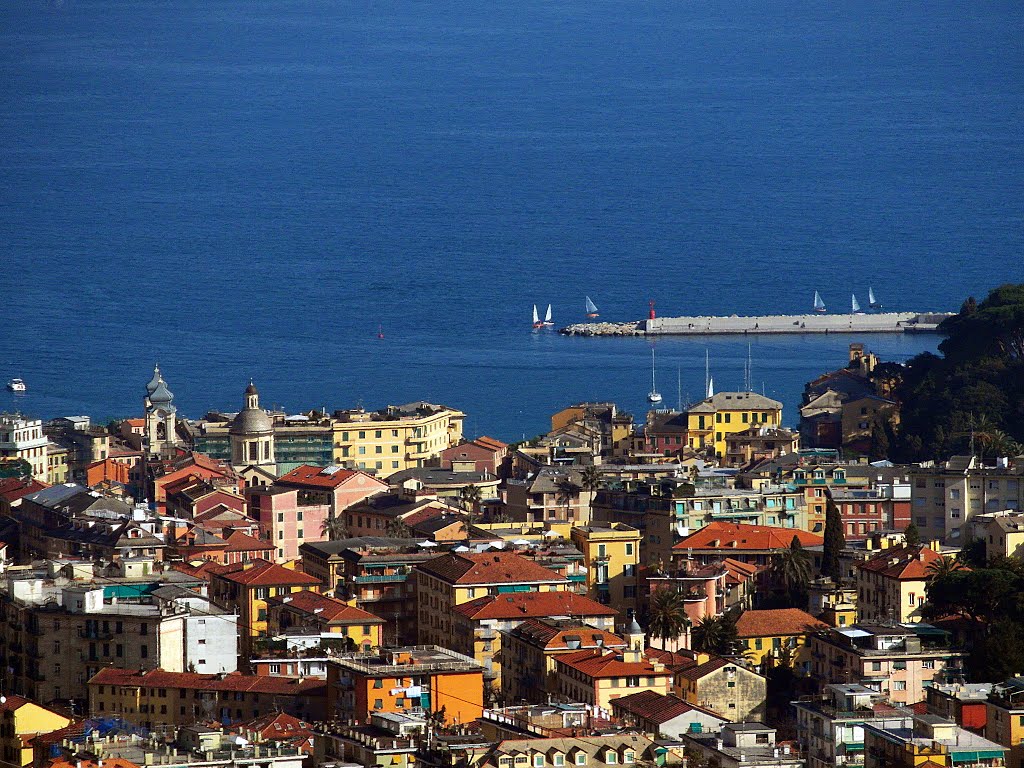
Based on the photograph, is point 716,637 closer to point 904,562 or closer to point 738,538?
point 904,562

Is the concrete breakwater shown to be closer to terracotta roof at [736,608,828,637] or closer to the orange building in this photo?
terracotta roof at [736,608,828,637]

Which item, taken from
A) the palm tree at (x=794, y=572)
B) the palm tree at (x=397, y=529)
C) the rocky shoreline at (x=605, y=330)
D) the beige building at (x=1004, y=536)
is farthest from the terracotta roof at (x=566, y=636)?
the rocky shoreline at (x=605, y=330)

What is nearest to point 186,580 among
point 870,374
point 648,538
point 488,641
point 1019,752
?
point 488,641

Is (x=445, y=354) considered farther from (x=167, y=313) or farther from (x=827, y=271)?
(x=827, y=271)

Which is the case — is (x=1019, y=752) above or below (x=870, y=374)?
below

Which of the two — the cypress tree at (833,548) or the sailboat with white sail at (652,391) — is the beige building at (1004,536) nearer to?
the cypress tree at (833,548)

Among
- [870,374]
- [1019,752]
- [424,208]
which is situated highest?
[424,208]
